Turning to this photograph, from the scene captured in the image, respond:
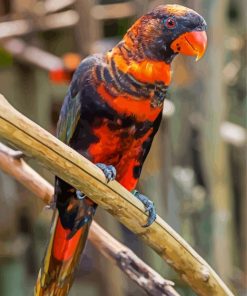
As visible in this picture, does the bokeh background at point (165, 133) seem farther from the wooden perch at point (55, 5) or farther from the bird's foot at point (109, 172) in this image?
the bird's foot at point (109, 172)

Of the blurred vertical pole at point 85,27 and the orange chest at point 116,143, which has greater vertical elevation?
the orange chest at point 116,143

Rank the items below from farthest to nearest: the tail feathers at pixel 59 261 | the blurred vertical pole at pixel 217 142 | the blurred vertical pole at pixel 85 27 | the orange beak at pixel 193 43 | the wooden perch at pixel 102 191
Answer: the blurred vertical pole at pixel 85 27 < the blurred vertical pole at pixel 217 142 < the tail feathers at pixel 59 261 < the orange beak at pixel 193 43 < the wooden perch at pixel 102 191

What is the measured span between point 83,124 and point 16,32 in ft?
4.46

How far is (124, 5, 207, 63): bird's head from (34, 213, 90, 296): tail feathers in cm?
29

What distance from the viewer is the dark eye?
3.29 ft

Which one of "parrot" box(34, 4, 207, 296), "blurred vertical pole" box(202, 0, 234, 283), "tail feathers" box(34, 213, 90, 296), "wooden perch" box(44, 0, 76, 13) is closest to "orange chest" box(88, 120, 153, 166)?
"parrot" box(34, 4, 207, 296)

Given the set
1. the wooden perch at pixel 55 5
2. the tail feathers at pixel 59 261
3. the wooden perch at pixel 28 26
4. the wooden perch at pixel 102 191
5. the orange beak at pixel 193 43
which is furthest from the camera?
the wooden perch at pixel 55 5

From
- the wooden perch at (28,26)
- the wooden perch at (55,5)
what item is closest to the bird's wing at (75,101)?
the wooden perch at (28,26)

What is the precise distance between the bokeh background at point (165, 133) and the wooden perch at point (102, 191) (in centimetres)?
65

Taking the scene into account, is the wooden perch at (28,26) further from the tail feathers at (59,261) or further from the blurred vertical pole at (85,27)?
the tail feathers at (59,261)

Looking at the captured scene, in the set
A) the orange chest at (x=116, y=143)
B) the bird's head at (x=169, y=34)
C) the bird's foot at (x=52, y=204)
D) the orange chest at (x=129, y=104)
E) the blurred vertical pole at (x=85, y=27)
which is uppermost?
the bird's head at (x=169, y=34)

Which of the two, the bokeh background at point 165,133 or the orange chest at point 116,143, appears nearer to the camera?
the orange chest at point 116,143

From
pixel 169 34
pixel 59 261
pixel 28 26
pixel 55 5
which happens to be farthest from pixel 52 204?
pixel 55 5

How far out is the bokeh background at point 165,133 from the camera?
185 cm
